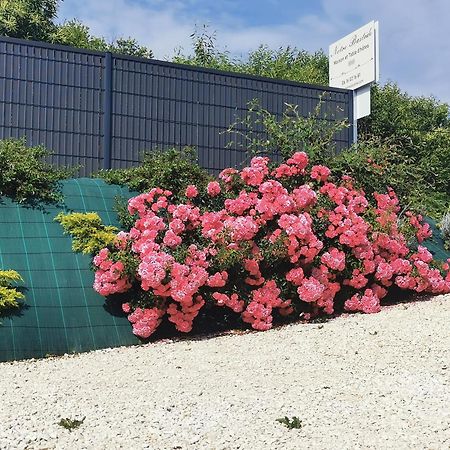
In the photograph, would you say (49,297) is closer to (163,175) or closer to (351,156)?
(163,175)

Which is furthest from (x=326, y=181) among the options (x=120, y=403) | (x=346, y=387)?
(x=120, y=403)

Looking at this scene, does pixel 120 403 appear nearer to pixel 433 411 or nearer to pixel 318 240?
pixel 433 411

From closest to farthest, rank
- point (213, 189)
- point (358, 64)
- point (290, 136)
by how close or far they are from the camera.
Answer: point (213, 189) → point (290, 136) → point (358, 64)

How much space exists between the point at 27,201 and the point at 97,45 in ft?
43.7

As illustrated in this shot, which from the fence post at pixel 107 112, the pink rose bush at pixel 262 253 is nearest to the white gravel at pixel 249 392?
the pink rose bush at pixel 262 253

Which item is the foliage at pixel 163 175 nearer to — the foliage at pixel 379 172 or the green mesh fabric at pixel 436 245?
the foliage at pixel 379 172

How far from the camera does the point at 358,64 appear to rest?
40.8 ft

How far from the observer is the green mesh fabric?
9.32 meters

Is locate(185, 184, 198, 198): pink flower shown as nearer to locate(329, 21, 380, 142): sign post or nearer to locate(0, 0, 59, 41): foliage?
locate(329, 21, 380, 142): sign post

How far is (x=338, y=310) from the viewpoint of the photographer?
7.96 m

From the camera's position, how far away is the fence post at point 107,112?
31.1 feet

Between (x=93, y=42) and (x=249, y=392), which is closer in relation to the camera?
(x=249, y=392)

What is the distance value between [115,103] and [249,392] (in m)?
5.60

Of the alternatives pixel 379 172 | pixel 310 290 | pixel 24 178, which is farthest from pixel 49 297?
pixel 379 172
